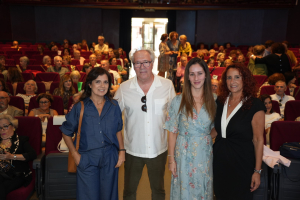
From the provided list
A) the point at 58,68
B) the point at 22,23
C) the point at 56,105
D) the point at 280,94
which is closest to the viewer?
the point at 56,105

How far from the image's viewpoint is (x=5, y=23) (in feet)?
46.8

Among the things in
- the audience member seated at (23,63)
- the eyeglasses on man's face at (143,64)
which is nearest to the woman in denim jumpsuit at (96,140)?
the eyeglasses on man's face at (143,64)

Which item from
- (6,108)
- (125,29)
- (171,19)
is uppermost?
(171,19)

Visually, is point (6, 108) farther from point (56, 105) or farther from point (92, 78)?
point (92, 78)

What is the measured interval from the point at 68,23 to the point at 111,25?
223 centimetres

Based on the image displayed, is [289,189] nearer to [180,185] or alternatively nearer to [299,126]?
[299,126]

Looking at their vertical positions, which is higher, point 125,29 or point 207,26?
point 207,26

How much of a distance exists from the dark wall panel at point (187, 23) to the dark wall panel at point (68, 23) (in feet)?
13.6

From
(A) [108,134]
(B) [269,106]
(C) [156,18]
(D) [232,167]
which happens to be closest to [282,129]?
(B) [269,106]

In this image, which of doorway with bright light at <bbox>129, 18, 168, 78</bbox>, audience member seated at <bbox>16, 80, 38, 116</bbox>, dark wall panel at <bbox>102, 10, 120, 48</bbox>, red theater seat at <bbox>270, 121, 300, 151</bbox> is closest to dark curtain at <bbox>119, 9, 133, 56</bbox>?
dark wall panel at <bbox>102, 10, 120, 48</bbox>

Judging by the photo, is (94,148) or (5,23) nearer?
(94,148)

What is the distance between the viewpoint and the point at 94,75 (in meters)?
2.01

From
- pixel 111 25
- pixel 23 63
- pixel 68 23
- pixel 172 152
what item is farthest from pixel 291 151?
pixel 68 23

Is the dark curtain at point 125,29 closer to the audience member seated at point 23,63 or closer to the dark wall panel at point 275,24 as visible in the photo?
the dark wall panel at point 275,24
